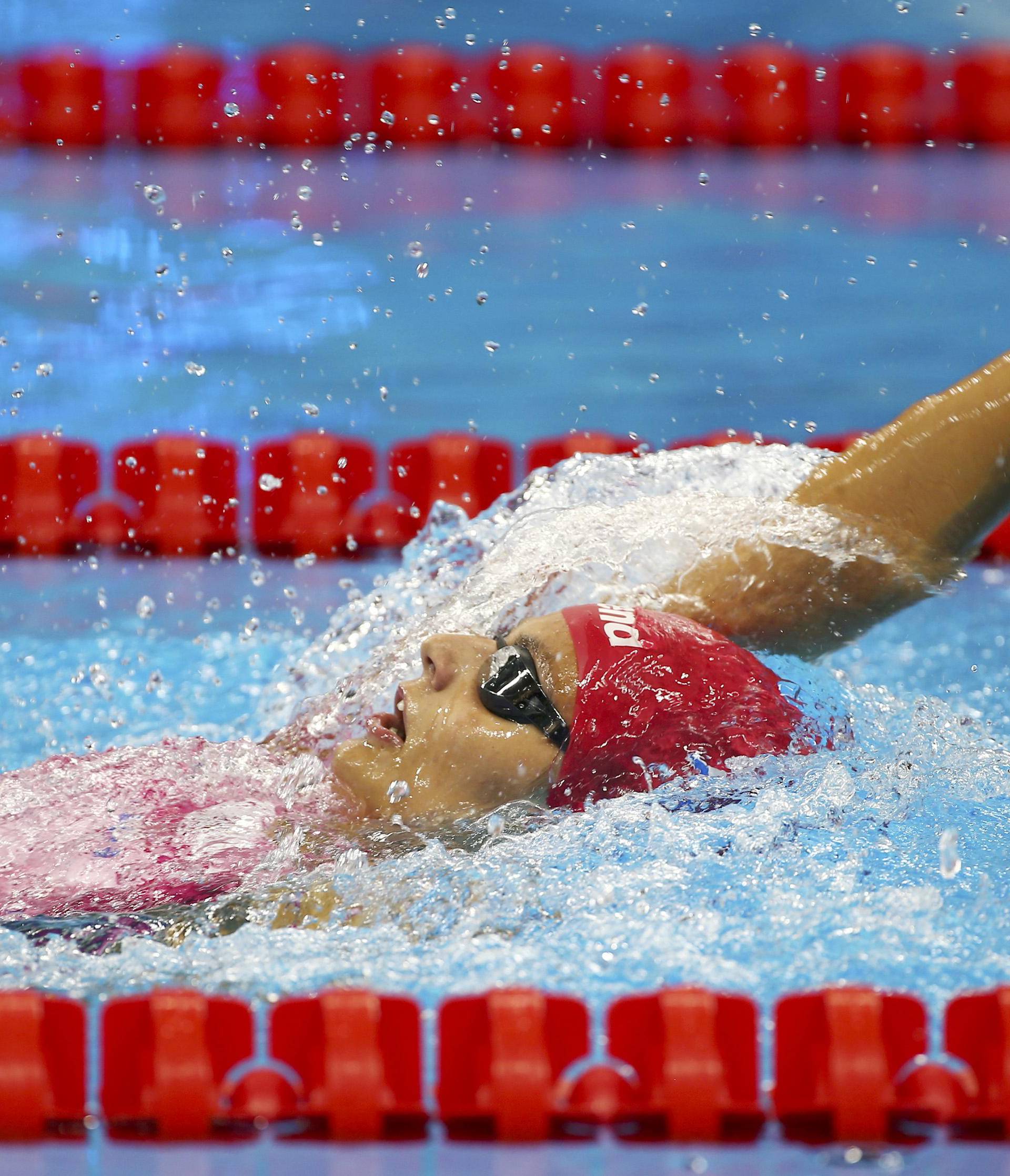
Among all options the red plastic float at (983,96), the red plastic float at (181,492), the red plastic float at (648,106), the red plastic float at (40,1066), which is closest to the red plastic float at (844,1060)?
the red plastic float at (40,1066)

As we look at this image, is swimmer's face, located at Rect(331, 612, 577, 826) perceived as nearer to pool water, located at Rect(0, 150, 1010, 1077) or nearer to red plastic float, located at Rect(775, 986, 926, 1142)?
pool water, located at Rect(0, 150, 1010, 1077)

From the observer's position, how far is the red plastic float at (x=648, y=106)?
4648mm

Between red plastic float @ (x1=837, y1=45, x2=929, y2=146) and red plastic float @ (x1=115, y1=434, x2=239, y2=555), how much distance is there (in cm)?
255

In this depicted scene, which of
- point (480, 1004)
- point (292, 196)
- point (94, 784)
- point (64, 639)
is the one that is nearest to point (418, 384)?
point (292, 196)

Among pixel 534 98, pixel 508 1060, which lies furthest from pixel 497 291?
pixel 508 1060

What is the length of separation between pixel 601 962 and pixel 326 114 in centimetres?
371

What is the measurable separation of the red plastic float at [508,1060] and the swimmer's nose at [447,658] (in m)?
0.33

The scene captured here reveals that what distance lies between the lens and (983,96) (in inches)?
185

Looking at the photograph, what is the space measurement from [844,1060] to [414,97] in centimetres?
396

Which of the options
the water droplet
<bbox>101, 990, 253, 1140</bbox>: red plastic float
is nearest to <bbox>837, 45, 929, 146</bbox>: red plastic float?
the water droplet

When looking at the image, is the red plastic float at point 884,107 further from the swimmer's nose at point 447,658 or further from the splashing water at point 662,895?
the swimmer's nose at point 447,658

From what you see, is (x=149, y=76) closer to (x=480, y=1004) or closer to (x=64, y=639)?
(x=64, y=639)

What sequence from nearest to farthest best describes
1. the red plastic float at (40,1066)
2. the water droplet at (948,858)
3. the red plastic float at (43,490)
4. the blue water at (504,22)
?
the red plastic float at (40,1066) < the water droplet at (948,858) < the red plastic float at (43,490) < the blue water at (504,22)

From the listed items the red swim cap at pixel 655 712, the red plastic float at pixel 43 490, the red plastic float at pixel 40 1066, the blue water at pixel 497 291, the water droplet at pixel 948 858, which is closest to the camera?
the red plastic float at pixel 40 1066
